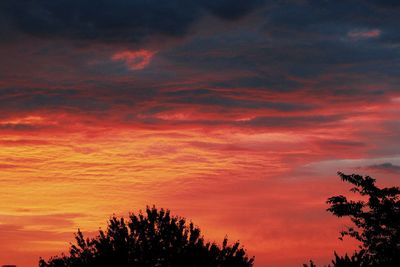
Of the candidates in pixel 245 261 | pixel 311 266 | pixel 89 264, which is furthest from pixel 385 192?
pixel 89 264

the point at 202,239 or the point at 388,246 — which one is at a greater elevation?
the point at 202,239

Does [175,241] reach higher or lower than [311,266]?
higher

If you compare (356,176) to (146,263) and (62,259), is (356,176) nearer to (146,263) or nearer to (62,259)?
(146,263)

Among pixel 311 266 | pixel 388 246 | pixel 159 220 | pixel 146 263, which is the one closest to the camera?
pixel 388 246

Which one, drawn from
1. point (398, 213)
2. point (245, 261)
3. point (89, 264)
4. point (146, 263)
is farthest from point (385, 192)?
point (89, 264)

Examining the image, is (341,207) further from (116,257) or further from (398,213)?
(116,257)

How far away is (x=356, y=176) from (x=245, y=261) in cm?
1339

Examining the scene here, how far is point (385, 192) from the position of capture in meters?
42.0

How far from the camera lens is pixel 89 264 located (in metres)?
52.6

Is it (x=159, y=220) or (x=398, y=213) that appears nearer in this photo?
(x=398, y=213)

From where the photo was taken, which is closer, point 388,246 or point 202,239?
point 388,246

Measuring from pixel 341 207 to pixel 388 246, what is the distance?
133 inches

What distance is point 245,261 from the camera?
2074 inches

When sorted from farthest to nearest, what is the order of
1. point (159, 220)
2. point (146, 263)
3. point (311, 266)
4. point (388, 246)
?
point (159, 220)
point (146, 263)
point (311, 266)
point (388, 246)
